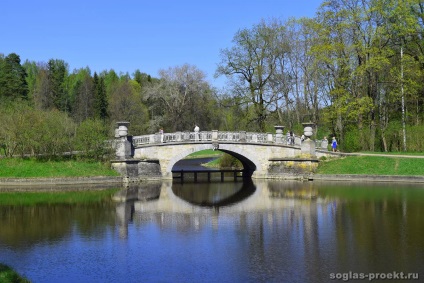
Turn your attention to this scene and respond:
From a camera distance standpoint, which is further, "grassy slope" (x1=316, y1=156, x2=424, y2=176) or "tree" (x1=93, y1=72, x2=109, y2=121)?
"tree" (x1=93, y1=72, x2=109, y2=121)

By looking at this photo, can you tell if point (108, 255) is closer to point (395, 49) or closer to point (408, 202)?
point (408, 202)

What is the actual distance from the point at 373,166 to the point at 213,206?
16146mm

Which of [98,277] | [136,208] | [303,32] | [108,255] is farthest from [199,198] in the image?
[303,32]

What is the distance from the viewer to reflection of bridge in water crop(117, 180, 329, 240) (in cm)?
2025

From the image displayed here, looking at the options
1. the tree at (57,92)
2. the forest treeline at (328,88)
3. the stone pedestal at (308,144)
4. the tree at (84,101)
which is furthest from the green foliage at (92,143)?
the tree at (57,92)

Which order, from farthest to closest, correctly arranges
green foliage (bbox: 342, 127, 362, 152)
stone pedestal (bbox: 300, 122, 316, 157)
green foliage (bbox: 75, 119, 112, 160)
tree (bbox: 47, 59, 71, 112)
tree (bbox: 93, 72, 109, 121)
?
1. tree (bbox: 47, 59, 71, 112)
2. tree (bbox: 93, 72, 109, 121)
3. green foliage (bbox: 342, 127, 362, 152)
4. stone pedestal (bbox: 300, 122, 316, 157)
5. green foliage (bbox: 75, 119, 112, 160)

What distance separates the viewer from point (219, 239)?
Result: 52.9ft

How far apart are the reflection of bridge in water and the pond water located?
0.16 feet

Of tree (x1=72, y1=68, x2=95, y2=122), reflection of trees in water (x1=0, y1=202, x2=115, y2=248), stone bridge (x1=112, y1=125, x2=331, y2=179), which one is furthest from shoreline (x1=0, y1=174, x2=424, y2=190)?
tree (x1=72, y1=68, x2=95, y2=122)

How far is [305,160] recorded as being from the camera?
123 feet

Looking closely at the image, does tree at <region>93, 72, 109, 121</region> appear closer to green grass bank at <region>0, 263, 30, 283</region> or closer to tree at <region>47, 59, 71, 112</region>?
tree at <region>47, 59, 71, 112</region>

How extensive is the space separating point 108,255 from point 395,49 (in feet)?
118

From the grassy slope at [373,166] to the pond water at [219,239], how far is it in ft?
25.8

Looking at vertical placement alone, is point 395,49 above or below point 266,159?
above
